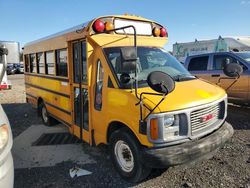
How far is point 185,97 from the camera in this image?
362 cm

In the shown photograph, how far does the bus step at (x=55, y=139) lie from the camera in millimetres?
5895

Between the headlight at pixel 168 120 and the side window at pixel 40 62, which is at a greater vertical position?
the side window at pixel 40 62

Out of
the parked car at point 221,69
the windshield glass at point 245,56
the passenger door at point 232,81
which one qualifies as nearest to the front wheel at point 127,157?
the parked car at point 221,69

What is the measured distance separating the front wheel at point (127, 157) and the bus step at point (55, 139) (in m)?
1.98

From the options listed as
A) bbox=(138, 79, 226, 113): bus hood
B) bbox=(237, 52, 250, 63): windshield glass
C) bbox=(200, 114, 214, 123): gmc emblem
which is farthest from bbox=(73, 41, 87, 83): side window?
bbox=(237, 52, 250, 63): windshield glass

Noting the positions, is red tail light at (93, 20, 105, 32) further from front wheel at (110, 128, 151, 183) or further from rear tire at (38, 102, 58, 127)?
rear tire at (38, 102, 58, 127)

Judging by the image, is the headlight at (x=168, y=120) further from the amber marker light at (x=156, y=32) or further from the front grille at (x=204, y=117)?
the amber marker light at (x=156, y=32)

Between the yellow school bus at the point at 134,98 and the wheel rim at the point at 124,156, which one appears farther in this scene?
the wheel rim at the point at 124,156

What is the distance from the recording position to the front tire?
717 centimetres

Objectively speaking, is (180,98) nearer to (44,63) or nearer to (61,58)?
(61,58)

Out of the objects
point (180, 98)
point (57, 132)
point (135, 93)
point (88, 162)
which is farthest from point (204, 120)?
point (57, 132)

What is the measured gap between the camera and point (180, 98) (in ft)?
11.7

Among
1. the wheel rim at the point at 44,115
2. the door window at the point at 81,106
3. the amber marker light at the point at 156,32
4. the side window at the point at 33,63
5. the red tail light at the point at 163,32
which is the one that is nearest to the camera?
the door window at the point at 81,106

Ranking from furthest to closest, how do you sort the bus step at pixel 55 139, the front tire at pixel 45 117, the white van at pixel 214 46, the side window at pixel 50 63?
the white van at pixel 214 46 → the front tire at pixel 45 117 → the side window at pixel 50 63 → the bus step at pixel 55 139
